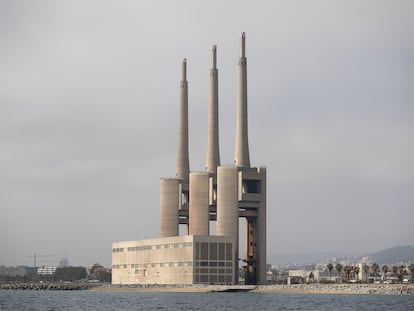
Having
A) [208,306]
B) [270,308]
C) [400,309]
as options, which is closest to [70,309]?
[208,306]

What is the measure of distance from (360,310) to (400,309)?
208 inches

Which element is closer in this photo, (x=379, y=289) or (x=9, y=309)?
(x=9, y=309)

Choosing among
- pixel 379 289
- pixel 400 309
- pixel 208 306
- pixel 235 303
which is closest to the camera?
pixel 400 309

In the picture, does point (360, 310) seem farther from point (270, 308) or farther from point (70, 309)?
point (70, 309)

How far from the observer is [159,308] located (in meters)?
129

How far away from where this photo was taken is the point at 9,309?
130875mm

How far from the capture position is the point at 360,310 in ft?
412

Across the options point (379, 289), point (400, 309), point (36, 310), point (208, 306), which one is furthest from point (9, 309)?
point (379, 289)

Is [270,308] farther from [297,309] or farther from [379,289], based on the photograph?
[379,289]

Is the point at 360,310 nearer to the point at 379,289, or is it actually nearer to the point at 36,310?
the point at 36,310

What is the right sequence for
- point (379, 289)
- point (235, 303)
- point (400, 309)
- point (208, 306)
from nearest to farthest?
1. point (400, 309)
2. point (208, 306)
3. point (235, 303)
4. point (379, 289)

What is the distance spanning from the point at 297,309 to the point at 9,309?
40.0 m

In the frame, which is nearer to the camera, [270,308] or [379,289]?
[270,308]

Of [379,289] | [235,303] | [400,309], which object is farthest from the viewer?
[379,289]
